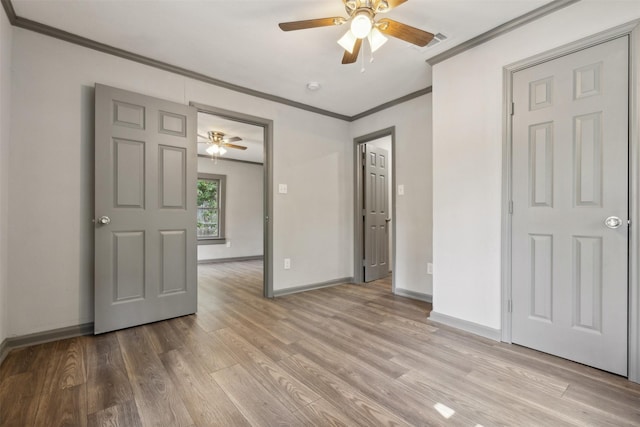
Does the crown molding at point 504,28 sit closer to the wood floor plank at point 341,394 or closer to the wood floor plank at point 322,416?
the wood floor plank at point 341,394

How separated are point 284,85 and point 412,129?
1633 mm

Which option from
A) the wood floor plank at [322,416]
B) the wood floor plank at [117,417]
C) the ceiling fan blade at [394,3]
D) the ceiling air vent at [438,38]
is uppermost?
the ceiling air vent at [438,38]

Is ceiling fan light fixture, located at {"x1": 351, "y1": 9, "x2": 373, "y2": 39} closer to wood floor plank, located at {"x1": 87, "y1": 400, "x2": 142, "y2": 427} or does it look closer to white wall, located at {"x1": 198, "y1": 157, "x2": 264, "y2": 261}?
wood floor plank, located at {"x1": 87, "y1": 400, "x2": 142, "y2": 427}

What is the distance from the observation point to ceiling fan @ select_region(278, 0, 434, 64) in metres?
1.80

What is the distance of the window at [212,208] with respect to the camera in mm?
6717

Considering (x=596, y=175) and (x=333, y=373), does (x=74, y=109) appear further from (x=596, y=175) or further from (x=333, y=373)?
(x=596, y=175)

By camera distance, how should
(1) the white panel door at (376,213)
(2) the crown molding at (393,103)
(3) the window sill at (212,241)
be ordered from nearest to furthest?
(2) the crown molding at (393,103) → (1) the white panel door at (376,213) → (3) the window sill at (212,241)

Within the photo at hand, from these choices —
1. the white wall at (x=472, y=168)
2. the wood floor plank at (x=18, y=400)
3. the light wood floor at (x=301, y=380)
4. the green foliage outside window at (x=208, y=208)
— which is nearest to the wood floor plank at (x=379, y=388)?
the light wood floor at (x=301, y=380)

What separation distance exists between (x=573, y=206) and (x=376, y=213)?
274cm

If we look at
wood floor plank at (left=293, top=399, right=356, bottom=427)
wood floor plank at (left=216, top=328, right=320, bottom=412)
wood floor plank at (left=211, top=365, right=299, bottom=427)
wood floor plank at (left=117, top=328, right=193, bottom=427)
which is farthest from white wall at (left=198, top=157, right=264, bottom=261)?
wood floor plank at (left=293, top=399, right=356, bottom=427)

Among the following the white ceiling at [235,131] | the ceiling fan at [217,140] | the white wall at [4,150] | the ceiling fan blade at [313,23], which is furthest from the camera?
the ceiling fan at [217,140]

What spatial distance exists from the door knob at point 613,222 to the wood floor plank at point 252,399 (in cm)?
219

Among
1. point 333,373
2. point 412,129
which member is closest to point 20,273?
point 333,373

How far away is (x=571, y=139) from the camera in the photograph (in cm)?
197
